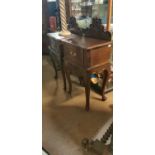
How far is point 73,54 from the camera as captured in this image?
82.4 inches

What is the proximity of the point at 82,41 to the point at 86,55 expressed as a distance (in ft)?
0.72

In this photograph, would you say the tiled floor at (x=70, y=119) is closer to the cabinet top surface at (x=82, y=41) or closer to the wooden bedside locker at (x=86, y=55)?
the wooden bedside locker at (x=86, y=55)

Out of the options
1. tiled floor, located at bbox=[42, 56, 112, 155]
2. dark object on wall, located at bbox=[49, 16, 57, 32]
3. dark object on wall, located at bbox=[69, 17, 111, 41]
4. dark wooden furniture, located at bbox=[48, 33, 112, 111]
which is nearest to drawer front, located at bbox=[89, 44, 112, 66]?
dark wooden furniture, located at bbox=[48, 33, 112, 111]

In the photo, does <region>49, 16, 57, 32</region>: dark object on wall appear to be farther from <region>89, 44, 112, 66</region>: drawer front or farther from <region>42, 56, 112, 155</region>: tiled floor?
<region>89, 44, 112, 66</region>: drawer front

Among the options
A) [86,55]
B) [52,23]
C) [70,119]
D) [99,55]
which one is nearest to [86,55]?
[86,55]

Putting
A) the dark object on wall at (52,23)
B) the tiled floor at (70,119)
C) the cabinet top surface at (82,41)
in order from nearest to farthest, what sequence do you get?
the tiled floor at (70,119) < the cabinet top surface at (82,41) < the dark object on wall at (52,23)

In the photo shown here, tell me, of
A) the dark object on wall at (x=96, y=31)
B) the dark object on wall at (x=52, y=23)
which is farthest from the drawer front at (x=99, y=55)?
the dark object on wall at (x=52, y=23)

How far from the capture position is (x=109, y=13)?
6.44 feet

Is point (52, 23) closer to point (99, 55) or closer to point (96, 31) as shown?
point (96, 31)

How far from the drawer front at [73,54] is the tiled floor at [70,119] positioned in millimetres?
404

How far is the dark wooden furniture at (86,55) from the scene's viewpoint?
76.3 inches

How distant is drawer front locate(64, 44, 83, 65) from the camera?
6.52 feet
